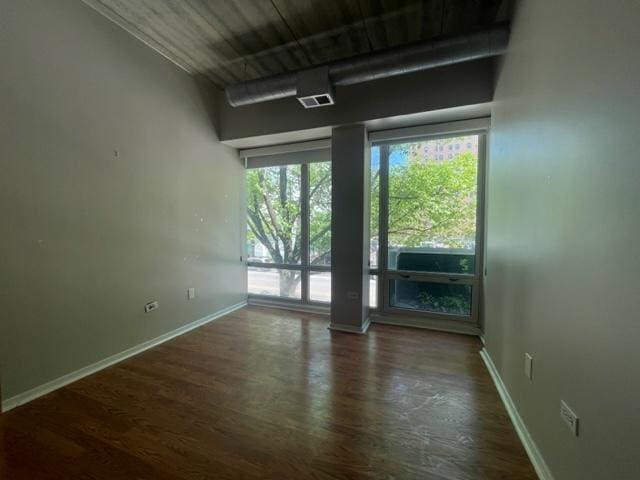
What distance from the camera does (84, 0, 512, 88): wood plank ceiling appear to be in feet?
7.47

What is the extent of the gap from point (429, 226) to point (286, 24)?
267 centimetres

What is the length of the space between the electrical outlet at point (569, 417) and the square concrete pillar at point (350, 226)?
2152 millimetres

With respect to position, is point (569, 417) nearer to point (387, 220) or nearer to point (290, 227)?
point (387, 220)

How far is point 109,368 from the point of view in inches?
97.7

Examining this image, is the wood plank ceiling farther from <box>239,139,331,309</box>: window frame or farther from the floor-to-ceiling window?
the floor-to-ceiling window

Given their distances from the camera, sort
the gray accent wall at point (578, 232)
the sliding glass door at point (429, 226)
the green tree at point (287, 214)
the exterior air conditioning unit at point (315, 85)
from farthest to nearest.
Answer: the green tree at point (287, 214) < the sliding glass door at point (429, 226) < the exterior air conditioning unit at point (315, 85) < the gray accent wall at point (578, 232)

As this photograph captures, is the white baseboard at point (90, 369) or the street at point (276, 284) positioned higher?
the street at point (276, 284)

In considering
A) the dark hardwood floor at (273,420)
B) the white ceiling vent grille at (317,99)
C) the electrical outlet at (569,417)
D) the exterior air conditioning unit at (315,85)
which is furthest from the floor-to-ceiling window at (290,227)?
the electrical outlet at (569,417)

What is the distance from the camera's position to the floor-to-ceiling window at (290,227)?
4.05 meters

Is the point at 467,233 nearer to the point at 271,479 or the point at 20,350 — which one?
the point at 271,479

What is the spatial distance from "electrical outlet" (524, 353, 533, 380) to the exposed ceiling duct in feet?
7.60

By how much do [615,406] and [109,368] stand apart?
135 inches

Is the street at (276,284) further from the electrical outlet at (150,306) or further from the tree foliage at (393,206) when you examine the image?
the electrical outlet at (150,306)

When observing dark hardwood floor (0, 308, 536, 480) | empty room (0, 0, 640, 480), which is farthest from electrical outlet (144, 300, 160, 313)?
dark hardwood floor (0, 308, 536, 480)
